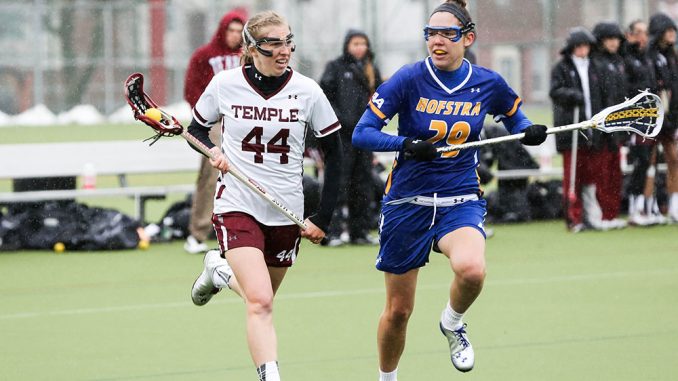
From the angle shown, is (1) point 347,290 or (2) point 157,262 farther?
(2) point 157,262

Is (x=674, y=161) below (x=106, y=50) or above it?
below

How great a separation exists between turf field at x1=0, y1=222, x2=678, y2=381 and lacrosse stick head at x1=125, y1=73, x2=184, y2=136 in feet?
4.90

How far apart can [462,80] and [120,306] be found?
422 centimetres

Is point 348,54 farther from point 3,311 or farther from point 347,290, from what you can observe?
point 3,311

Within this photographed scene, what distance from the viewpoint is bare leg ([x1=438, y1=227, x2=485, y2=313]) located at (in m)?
6.16

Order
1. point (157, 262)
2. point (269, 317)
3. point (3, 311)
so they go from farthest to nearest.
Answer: point (157, 262)
point (3, 311)
point (269, 317)

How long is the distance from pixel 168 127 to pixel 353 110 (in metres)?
6.00

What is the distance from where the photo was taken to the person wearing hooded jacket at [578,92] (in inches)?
531

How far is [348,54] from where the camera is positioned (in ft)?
40.7

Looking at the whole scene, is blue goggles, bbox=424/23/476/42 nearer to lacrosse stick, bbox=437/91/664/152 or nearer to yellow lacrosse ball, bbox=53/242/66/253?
lacrosse stick, bbox=437/91/664/152

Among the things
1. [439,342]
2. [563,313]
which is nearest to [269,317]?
[439,342]

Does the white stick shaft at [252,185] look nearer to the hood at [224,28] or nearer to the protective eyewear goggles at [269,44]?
the protective eyewear goggles at [269,44]

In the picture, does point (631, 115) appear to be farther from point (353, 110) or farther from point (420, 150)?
point (353, 110)

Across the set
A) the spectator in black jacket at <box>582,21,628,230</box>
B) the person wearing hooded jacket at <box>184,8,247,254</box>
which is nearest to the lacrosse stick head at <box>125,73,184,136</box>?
the person wearing hooded jacket at <box>184,8,247,254</box>
